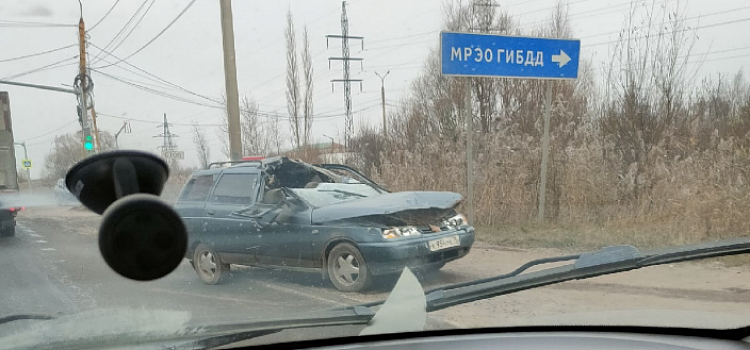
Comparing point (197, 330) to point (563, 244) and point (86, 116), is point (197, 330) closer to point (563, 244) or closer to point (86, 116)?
point (86, 116)

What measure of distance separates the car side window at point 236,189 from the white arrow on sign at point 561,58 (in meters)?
4.28

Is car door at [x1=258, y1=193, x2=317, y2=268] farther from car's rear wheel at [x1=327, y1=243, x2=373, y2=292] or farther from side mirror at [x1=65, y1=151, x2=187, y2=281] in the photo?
side mirror at [x1=65, y1=151, x2=187, y2=281]

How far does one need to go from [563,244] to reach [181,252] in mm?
4764

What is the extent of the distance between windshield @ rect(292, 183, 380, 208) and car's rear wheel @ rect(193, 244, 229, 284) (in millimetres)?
788

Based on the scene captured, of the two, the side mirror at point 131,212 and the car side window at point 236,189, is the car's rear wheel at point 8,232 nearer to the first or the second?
the car side window at point 236,189

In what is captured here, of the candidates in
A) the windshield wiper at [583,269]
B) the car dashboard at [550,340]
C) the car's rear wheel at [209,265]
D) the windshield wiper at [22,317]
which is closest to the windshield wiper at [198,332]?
the windshield wiper at [22,317]

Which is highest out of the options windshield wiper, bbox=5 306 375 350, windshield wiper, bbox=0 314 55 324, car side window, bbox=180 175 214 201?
car side window, bbox=180 175 214 201

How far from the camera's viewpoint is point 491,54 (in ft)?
20.6

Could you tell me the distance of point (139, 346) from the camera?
2.20 m

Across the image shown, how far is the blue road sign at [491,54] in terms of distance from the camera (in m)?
6.30

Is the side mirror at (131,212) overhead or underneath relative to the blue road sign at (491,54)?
underneath

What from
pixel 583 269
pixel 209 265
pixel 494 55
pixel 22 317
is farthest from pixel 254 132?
pixel 494 55

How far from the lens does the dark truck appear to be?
3229mm

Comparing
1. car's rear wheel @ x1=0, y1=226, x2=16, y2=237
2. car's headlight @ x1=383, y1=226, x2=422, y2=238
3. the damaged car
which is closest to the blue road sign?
the damaged car
